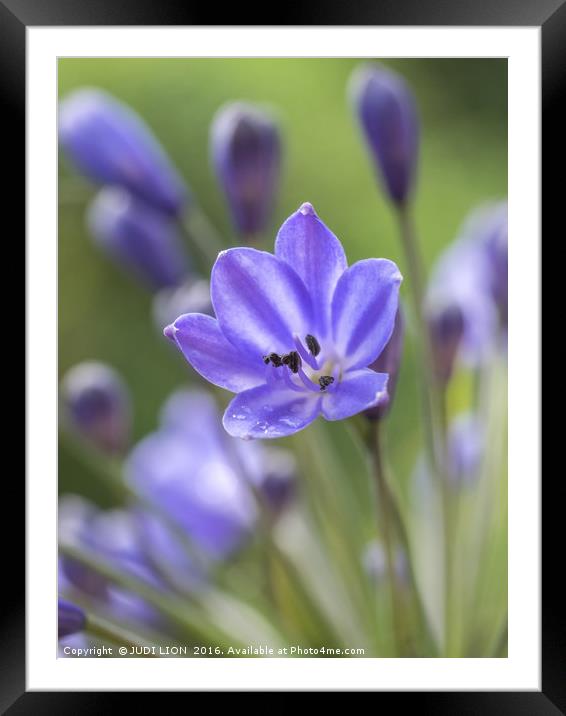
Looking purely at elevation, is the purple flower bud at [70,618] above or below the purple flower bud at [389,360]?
below

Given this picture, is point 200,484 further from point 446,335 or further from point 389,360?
point 389,360

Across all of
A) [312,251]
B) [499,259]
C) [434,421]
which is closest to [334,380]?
[312,251]

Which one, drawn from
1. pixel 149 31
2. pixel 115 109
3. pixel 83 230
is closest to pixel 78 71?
pixel 115 109

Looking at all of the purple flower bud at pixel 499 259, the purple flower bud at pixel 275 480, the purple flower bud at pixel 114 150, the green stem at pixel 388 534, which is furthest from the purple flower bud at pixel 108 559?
the purple flower bud at pixel 499 259

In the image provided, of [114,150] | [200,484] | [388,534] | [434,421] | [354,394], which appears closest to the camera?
[354,394]

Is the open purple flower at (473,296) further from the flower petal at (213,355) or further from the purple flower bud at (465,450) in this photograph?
the flower petal at (213,355)

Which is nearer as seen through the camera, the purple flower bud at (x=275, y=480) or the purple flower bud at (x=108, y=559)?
the purple flower bud at (x=108, y=559)
